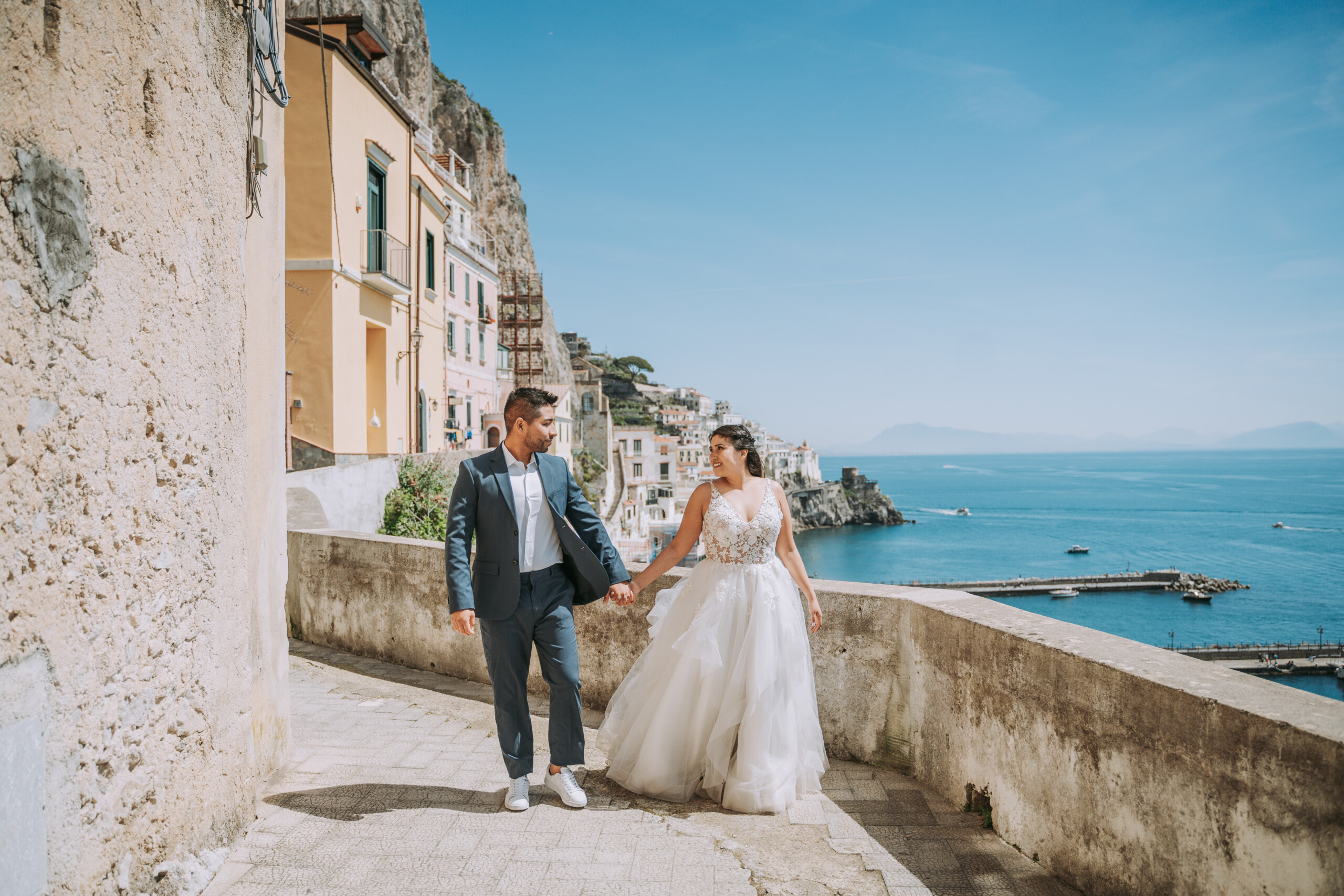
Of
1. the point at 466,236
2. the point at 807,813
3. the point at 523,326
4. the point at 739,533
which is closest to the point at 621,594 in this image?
the point at 739,533

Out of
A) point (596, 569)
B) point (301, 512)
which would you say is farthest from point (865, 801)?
point (301, 512)

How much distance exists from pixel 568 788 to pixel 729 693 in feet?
2.73

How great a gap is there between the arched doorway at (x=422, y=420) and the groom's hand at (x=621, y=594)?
17367 mm

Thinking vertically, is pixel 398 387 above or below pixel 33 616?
above

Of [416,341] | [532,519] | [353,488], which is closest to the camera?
[532,519]

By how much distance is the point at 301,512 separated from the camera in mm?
7867

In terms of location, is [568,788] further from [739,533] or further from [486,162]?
[486,162]

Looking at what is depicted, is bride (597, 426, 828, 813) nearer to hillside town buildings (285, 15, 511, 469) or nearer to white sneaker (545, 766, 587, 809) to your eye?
white sneaker (545, 766, 587, 809)

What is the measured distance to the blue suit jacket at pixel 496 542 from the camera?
357cm

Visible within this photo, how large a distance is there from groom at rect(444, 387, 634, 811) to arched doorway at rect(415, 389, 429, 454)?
680 inches

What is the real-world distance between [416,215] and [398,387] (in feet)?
15.3

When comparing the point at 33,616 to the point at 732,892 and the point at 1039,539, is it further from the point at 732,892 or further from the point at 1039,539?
the point at 1039,539

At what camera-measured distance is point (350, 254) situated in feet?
51.2

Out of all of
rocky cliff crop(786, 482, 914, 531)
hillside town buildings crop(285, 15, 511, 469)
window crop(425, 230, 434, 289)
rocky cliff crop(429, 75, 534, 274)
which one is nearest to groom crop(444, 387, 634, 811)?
hillside town buildings crop(285, 15, 511, 469)
